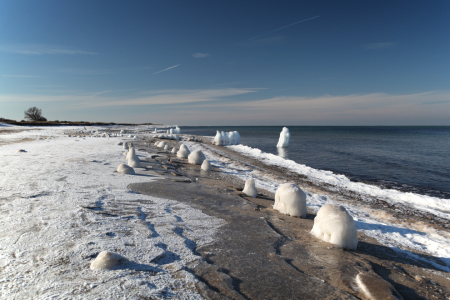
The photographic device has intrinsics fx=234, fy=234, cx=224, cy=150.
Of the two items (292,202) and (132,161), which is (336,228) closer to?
(292,202)

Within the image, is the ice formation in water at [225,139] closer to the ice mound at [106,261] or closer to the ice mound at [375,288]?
the ice mound at [375,288]

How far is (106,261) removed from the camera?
2.52 metres

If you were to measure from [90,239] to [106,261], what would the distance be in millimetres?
778

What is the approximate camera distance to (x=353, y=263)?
11.4 feet

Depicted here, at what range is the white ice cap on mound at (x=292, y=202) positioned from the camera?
539 centimetres

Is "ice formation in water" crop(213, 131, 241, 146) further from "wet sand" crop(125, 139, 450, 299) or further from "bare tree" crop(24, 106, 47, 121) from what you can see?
"bare tree" crop(24, 106, 47, 121)

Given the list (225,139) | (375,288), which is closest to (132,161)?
(375,288)

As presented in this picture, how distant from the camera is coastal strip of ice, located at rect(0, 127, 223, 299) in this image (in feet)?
7.37

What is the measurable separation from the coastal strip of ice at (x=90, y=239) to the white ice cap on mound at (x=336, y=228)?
72.2 inches

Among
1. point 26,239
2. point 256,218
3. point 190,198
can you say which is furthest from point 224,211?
point 26,239

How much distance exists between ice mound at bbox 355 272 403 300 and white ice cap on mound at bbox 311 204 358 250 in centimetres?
81

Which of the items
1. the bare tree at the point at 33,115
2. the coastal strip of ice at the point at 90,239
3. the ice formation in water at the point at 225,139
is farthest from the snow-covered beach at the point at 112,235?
the bare tree at the point at 33,115

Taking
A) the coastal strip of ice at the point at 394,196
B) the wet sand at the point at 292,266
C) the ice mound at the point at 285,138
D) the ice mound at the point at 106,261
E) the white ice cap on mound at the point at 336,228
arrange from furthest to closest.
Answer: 1. the ice mound at the point at 285,138
2. the coastal strip of ice at the point at 394,196
3. the white ice cap on mound at the point at 336,228
4. the wet sand at the point at 292,266
5. the ice mound at the point at 106,261

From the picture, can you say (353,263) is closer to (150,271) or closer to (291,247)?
(291,247)
